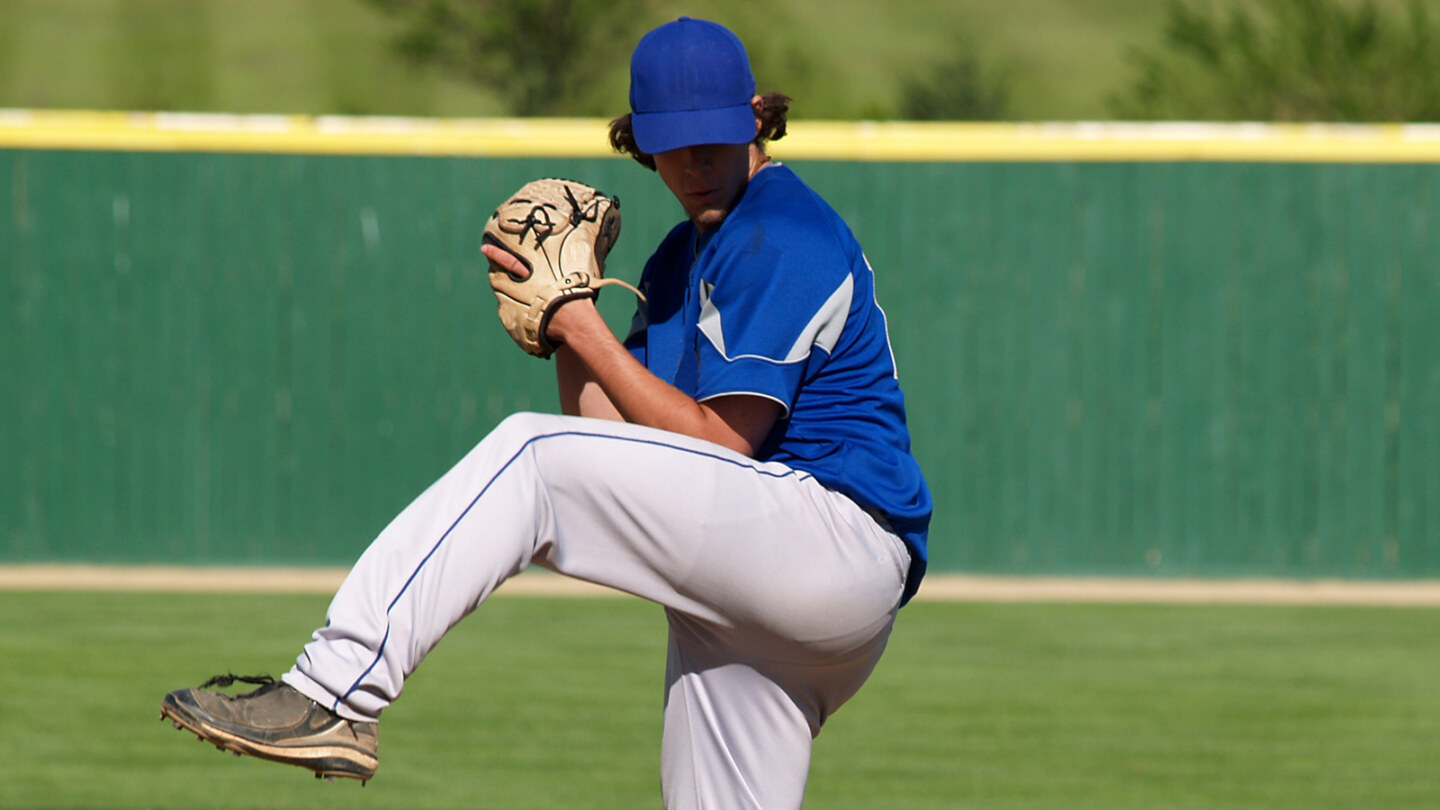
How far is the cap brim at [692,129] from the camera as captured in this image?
347 cm

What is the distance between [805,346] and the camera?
3.36m

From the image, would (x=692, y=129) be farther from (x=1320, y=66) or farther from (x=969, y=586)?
(x=1320, y=66)

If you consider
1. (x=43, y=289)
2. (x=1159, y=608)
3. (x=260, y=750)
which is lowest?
(x=1159, y=608)

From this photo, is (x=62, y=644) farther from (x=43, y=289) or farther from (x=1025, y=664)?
→ (x=1025, y=664)

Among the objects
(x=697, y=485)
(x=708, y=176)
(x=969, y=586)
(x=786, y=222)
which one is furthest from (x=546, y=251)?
(x=969, y=586)

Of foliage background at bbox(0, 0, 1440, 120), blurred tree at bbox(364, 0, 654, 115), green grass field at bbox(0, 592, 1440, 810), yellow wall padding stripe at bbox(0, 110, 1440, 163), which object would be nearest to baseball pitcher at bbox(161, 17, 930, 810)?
green grass field at bbox(0, 592, 1440, 810)

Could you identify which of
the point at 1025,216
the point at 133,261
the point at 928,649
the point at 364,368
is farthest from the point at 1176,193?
the point at 133,261

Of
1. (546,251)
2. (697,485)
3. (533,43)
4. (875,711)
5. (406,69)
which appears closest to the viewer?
(697,485)

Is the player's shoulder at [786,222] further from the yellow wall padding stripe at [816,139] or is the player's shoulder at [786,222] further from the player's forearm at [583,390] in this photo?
the yellow wall padding stripe at [816,139]

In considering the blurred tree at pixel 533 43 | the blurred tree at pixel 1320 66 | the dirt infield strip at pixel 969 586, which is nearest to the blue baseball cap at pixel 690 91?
the dirt infield strip at pixel 969 586

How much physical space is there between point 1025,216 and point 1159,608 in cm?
244

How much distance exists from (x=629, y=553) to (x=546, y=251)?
66cm

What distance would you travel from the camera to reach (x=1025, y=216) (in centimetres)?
1102

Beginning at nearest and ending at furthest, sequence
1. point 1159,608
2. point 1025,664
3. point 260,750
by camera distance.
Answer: point 260,750
point 1025,664
point 1159,608
